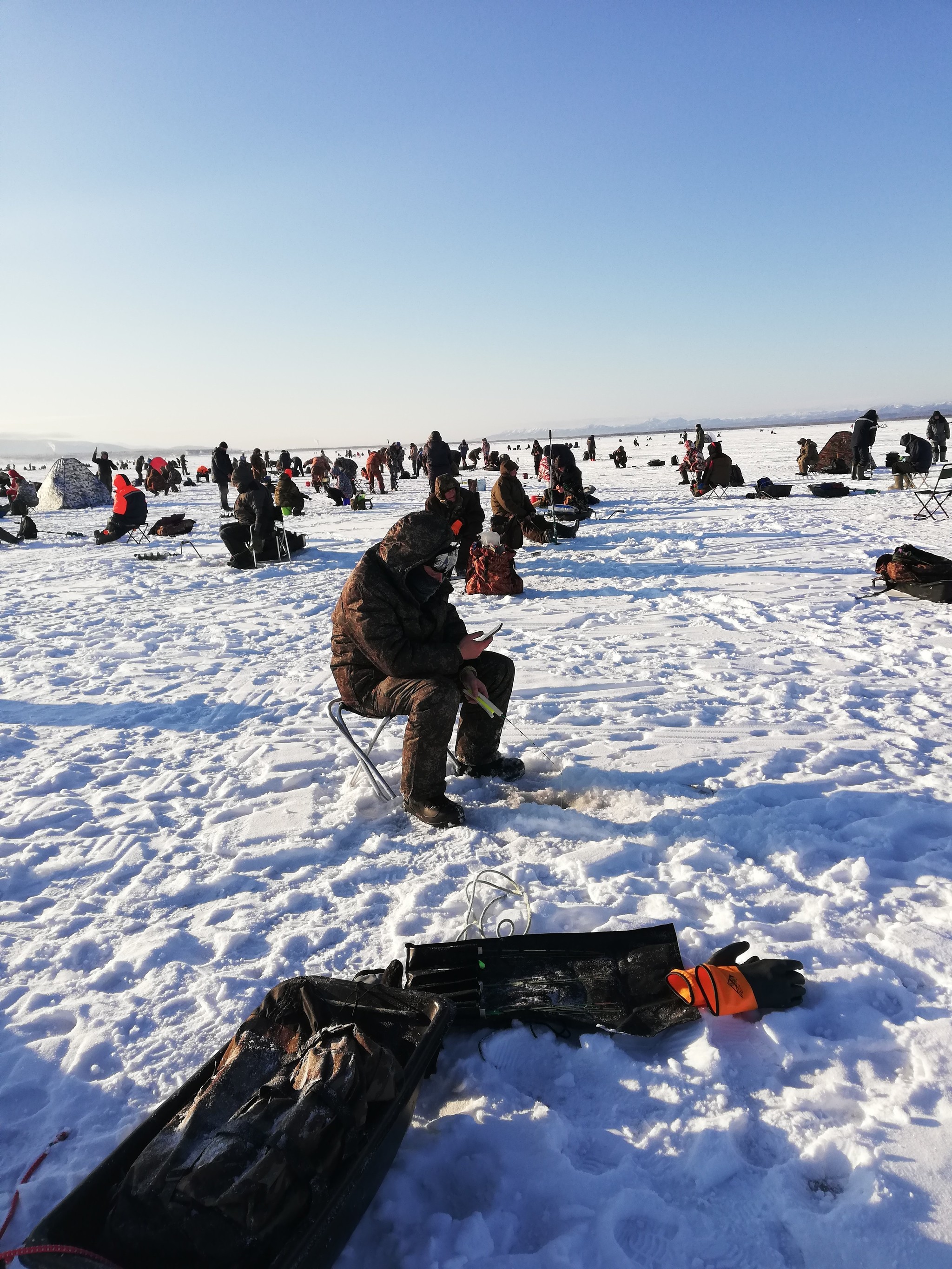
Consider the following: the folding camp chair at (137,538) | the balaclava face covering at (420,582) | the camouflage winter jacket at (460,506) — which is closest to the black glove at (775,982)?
the balaclava face covering at (420,582)

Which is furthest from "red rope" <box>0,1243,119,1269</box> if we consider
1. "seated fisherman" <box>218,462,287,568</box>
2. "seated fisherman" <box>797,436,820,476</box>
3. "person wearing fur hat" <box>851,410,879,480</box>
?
"seated fisherman" <box>797,436,820,476</box>

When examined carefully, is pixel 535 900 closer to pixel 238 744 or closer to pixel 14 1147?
pixel 14 1147

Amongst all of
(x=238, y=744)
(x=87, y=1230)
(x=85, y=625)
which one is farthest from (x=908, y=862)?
(x=85, y=625)

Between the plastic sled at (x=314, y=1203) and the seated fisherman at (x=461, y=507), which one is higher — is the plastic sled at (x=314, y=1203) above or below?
below

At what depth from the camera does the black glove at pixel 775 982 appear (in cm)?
226

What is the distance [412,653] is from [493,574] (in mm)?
5714

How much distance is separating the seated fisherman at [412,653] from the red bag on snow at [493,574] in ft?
17.4

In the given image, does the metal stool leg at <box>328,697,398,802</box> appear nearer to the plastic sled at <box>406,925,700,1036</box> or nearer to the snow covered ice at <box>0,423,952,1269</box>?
the snow covered ice at <box>0,423,952,1269</box>

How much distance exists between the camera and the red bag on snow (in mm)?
9164

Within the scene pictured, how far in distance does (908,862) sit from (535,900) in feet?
5.43

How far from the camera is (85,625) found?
8.62 meters

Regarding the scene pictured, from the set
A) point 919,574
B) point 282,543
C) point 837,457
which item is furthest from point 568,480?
point 837,457

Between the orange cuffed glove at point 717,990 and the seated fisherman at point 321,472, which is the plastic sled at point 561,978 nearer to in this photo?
the orange cuffed glove at point 717,990

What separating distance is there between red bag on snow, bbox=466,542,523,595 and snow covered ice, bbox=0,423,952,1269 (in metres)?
1.94
